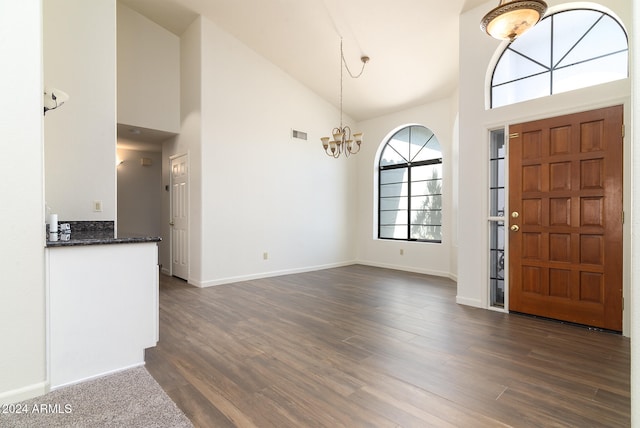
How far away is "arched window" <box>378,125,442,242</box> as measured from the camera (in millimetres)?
6180

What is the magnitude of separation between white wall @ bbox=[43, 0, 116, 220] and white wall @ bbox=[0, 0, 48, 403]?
1.48m

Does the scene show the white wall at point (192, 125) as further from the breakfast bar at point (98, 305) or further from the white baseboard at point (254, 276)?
the breakfast bar at point (98, 305)

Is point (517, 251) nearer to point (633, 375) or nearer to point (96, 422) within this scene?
point (633, 375)

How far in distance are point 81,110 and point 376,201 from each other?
5.50 m

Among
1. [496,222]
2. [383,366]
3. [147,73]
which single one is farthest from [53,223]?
[496,222]

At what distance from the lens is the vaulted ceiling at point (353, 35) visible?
13.6 ft

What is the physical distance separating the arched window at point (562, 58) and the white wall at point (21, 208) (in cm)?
450

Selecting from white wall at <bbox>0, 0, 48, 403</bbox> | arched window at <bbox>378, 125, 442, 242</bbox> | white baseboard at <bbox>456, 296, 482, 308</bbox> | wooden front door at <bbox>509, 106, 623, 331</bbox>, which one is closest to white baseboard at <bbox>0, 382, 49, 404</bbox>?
white wall at <bbox>0, 0, 48, 403</bbox>

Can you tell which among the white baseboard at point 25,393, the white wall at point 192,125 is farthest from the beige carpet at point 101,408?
the white wall at point 192,125

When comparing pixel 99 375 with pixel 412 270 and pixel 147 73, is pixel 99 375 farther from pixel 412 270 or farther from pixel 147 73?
pixel 412 270

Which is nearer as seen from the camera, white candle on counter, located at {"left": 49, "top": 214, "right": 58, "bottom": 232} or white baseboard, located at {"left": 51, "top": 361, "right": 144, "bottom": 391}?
white baseboard, located at {"left": 51, "top": 361, "right": 144, "bottom": 391}

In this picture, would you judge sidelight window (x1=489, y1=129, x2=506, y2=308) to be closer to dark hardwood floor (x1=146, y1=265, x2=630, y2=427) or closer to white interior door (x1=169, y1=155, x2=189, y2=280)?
dark hardwood floor (x1=146, y1=265, x2=630, y2=427)

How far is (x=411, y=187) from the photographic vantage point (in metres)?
6.57

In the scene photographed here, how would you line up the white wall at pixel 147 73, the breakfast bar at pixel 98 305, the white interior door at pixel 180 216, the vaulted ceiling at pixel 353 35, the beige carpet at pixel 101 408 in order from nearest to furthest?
the beige carpet at pixel 101 408 < the breakfast bar at pixel 98 305 < the vaulted ceiling at pixel 353 35 < the white wall at pixel 147 73 < the white interior door at pixel 180 216
